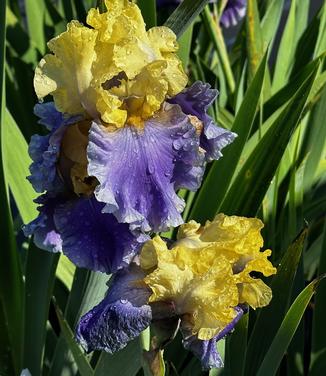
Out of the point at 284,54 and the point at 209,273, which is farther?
the point at 284,54

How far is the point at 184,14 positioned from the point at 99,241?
360mm

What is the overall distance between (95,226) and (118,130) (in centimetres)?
11

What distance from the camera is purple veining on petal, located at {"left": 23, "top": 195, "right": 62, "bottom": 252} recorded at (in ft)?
2.73

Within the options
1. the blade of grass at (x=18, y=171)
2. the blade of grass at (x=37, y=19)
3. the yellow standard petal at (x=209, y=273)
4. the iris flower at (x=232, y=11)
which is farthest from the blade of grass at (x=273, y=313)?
the iris flower at (x=232, y=11)

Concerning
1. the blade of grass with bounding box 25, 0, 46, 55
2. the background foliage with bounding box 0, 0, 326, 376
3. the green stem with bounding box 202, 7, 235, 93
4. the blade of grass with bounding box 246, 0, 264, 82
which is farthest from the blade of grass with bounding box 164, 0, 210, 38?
the blade of grass with bounding box 25, 0, 46, 55

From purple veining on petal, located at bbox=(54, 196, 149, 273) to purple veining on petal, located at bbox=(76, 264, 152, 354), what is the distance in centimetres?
3

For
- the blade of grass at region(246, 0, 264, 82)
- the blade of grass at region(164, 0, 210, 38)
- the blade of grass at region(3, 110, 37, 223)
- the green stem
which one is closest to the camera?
the blade of grass at region(164, 0, 210, 38)

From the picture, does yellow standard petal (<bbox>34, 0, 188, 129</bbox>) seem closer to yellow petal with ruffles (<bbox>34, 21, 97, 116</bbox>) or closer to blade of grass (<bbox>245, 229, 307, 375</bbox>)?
yellow petal with ruffles (<bbox>34, 21, 97, 116</bbox>)

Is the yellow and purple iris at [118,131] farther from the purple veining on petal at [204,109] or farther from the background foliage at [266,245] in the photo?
the background foliage at [266,245]

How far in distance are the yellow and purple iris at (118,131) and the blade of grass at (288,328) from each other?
0.21 m

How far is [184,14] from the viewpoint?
96 centimetres

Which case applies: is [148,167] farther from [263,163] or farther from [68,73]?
[263,163]

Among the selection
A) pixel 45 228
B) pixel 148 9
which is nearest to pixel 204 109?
pixel 45 228

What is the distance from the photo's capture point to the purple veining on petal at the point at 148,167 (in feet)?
2.36
